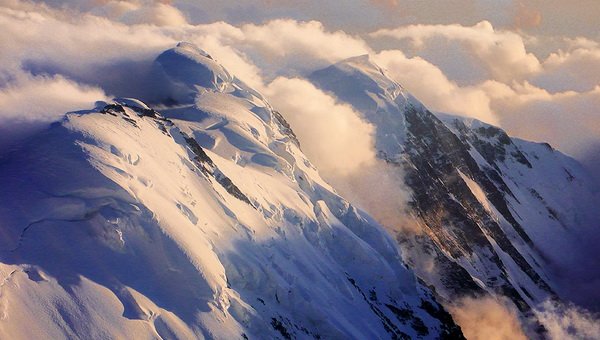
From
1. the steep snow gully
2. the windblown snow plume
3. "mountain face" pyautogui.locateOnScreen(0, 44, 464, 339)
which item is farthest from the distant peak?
the windblown snow plume

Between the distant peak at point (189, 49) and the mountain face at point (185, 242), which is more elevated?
the distant peak at point (189, 49)

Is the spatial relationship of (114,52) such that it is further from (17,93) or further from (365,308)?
(365,308)

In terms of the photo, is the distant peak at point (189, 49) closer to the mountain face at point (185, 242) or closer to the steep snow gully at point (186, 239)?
the steep snow gully at point (186, 239)

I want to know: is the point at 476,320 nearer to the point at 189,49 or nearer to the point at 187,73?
the point at 187,73

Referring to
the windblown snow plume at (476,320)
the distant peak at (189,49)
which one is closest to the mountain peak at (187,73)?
the distant peak at (189,49)

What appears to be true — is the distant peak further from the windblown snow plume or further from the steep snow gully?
the windblown snow plume

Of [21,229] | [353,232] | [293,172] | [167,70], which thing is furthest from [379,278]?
[21,229]

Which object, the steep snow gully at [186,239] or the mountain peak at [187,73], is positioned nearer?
the steep snow gully at [186,239]

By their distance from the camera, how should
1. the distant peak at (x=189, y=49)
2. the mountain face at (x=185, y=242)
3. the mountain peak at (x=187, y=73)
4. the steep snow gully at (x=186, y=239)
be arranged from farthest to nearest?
the distant peak at (x=189, y=49), the mountain peak at (x=187, y=73), the steep snow gully at (x=186, y=239), the mountain face at (x=185, y=242)

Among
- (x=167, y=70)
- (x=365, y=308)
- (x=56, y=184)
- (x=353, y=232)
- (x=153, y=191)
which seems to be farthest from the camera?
(x=167, y=70)
